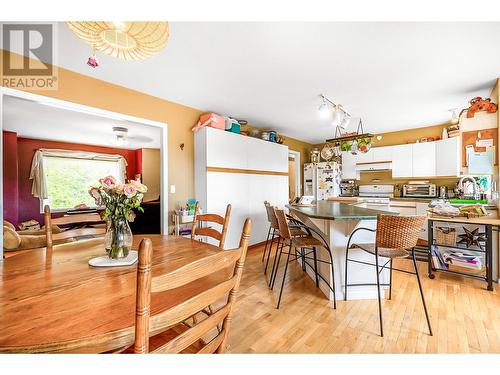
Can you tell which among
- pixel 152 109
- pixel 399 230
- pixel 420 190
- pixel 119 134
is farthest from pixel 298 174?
pixel 119 134

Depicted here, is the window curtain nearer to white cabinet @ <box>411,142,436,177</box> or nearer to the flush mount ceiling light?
the flush mount ceiling light

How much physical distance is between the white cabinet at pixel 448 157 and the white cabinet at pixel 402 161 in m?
0.44

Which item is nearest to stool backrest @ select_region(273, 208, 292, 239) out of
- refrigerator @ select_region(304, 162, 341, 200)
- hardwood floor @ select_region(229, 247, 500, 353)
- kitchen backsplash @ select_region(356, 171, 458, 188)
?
hardwood floor @ select_region(229, 247, 500, 353)

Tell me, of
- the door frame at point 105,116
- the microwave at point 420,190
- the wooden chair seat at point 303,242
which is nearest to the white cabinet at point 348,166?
the microwave at point 420,190

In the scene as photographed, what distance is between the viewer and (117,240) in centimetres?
127

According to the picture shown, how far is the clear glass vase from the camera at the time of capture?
4.15 feet

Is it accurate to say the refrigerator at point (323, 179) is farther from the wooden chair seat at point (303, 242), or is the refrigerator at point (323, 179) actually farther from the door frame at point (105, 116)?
the door frame at point (105, 116)

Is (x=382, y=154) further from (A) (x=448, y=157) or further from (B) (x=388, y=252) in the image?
(B) (x=388, y=252)

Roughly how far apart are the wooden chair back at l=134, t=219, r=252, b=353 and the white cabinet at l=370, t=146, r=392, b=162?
4.95m

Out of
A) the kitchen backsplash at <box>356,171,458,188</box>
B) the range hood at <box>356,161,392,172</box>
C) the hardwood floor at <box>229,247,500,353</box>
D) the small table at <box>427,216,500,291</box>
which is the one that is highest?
the range hood at <box>356,161,392,172</box>

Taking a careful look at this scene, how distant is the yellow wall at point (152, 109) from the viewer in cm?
232

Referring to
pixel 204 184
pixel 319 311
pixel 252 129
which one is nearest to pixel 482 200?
pixel 319 311

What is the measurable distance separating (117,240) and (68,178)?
608cm
